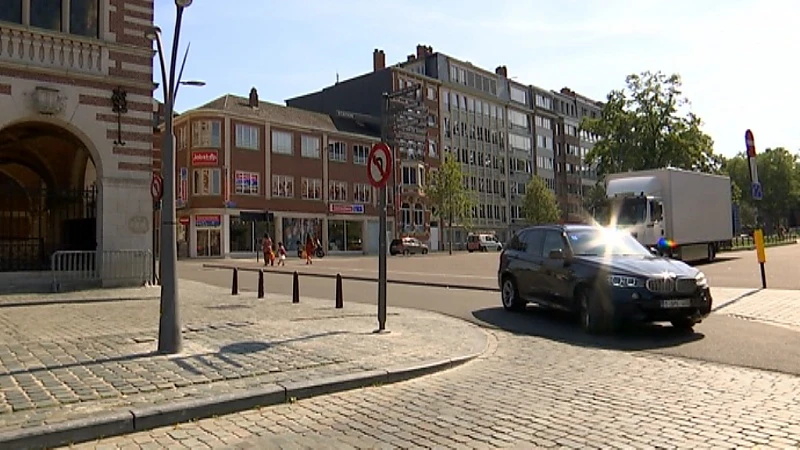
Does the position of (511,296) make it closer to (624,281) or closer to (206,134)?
(624,281)

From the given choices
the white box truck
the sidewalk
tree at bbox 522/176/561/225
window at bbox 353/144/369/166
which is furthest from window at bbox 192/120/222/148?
tree at bbox 522/176/561/225

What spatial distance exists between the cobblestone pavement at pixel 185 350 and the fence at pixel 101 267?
225 centimetres

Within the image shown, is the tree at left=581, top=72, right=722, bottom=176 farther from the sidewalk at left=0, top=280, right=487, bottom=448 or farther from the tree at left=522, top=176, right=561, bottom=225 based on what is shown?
the sidewalk at left=0, top=280, right=487, bottom=448

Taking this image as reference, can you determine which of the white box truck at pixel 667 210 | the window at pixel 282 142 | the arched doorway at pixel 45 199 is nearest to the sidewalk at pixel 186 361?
the arched doorway at pixel 45 199

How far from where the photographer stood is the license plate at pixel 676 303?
9078 millimetres

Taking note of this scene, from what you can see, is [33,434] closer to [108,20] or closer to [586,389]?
[586,389]

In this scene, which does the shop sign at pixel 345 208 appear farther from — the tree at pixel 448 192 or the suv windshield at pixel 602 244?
the suv windshield at pixel 602 244

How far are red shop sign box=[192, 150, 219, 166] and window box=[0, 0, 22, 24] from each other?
1293 inches

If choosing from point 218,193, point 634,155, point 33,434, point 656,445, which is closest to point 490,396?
point 656,445

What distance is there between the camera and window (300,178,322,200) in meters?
53.2

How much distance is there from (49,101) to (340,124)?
46112mm

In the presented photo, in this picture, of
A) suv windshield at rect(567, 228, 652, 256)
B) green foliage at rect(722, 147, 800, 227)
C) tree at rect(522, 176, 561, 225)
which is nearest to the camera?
suv windshield at rect(567, 228, 652, 256)

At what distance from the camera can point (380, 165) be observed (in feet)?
31.3

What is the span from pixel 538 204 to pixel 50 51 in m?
66.4
